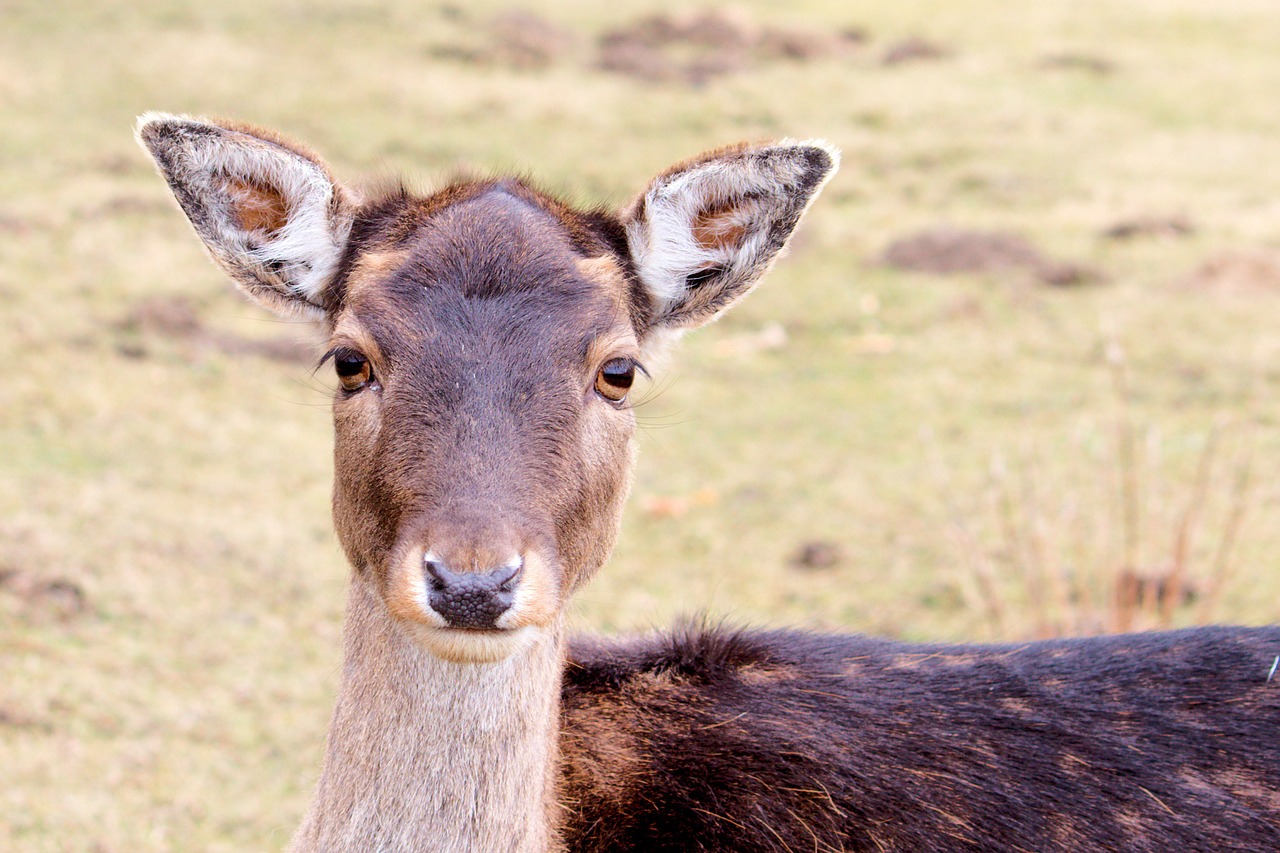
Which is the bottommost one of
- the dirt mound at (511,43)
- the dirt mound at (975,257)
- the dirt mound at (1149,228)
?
the dirt mound at (975,257)

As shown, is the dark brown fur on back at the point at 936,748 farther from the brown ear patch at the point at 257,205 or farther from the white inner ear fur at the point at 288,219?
the brown ear patch at the point at 257,205

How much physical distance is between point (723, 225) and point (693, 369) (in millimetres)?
8977

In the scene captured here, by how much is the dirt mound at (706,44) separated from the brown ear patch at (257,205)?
782 inches

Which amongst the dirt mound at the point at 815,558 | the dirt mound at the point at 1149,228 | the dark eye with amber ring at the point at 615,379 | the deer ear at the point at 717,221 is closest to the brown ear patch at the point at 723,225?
the deer ear at the point at 717,221

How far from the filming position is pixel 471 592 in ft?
10.8

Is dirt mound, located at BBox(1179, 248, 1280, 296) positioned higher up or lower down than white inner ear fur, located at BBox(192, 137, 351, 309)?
higher up

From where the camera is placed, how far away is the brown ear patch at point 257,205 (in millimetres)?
4207

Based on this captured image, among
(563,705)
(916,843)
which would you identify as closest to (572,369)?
(563,705)

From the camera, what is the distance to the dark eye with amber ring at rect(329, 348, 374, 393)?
385 cm

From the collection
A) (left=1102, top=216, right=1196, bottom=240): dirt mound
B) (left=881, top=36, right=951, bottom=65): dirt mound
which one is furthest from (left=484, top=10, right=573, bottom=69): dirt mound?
(left=1102, top=216, right=1196, bottom=240): dirt mound

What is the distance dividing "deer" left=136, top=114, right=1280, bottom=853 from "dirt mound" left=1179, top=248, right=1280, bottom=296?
1180 centimetres

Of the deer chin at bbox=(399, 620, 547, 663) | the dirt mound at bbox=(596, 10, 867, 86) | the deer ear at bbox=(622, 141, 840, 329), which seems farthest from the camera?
the dirt mound at bbox=(596, 10, 867, 86)

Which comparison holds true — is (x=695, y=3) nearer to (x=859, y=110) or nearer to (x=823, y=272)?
(x=859, y=110)

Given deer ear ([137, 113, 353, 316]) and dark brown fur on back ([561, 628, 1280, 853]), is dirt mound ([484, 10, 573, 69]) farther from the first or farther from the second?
dark brown fur on back ([561, 628, 1280, 853])
